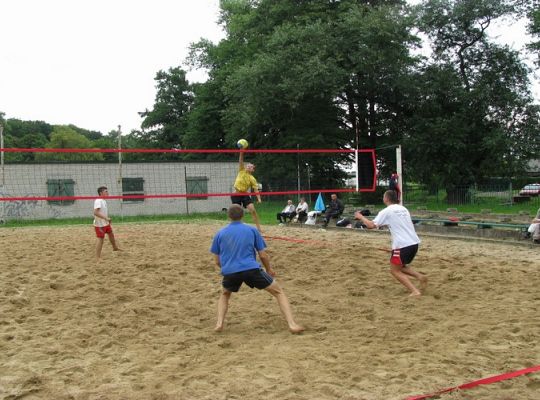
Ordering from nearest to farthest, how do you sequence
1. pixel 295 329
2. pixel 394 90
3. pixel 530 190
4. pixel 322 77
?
pixel 295 329
pixel 530 190
pixel 322 77
pixel 394 90

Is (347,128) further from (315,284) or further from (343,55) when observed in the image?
(315,284)

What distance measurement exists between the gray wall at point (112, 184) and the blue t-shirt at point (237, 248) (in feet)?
48.2

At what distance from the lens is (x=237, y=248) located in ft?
15.9

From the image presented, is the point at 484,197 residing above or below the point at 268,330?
above

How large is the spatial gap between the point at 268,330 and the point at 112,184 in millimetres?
17511

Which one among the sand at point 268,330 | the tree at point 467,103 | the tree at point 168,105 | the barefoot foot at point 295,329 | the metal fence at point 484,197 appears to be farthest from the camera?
the tree at point 168,105

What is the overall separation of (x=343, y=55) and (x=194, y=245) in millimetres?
15894

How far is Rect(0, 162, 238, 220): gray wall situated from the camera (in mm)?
19844

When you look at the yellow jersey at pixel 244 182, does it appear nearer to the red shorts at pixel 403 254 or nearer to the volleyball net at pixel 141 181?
the red shorts at pixel 403 254

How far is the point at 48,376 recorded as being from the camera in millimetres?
3904

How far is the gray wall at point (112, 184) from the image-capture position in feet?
65.1

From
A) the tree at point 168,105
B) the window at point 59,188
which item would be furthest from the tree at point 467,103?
the tree at point 168,105

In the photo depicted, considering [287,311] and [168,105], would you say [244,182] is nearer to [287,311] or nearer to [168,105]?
[287,311]

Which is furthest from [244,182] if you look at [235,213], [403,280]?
[235,213]
